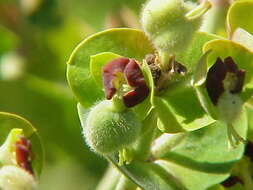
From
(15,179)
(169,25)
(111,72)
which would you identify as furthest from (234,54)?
(15,179)

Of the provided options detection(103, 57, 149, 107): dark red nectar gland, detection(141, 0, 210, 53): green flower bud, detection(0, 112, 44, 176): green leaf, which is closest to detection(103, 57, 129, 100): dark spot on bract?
detection(103, 57, 149, 107): dark red nectar gland

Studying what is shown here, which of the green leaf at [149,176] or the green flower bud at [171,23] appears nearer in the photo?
the green flower bud at [171,23]

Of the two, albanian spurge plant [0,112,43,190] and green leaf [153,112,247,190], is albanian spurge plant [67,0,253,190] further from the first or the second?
albanian spurge plant [0,112,43,190]

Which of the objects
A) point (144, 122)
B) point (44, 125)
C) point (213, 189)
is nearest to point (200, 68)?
point (144, 122)

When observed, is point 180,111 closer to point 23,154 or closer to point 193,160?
point 193,160

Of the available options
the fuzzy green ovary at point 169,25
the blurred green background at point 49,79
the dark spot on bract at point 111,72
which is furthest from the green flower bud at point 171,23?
the blurred green background at point 49,79

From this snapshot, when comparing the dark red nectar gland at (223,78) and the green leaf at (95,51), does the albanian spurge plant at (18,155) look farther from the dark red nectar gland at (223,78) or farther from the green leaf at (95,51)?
the dark red nectar gland at (223,78)
